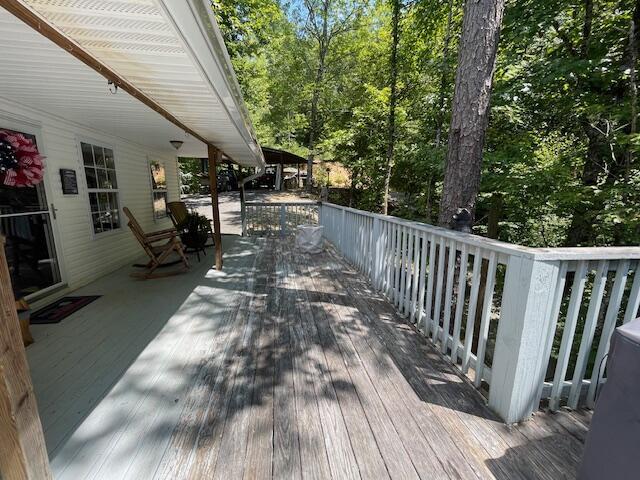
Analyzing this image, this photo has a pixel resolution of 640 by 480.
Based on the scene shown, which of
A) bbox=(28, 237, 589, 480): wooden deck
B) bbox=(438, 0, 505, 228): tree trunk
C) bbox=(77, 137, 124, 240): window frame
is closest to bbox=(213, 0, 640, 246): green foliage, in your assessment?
bbox=(438, 0, 505, 228): tree trunk

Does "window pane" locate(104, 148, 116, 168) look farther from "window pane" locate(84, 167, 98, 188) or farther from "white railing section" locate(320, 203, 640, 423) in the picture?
"white railing section" locate(320, 203, 640, 423)

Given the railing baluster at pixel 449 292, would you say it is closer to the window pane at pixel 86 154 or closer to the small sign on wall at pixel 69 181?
the small sign on wall at pixel 69 181

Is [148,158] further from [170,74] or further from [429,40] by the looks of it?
[429,40]

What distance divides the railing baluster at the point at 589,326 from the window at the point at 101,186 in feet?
18.0

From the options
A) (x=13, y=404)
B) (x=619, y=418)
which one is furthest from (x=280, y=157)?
(x=619, y=418)

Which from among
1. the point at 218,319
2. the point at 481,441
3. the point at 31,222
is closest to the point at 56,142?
the point at 31,222

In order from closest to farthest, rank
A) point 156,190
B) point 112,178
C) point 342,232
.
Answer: point 112,178
point 342,232
point 156,190

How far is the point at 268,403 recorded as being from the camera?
1.70 metres

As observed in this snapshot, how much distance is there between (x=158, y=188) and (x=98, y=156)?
2.22m

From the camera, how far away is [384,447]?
1414mm

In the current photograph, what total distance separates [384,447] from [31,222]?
4224 mm

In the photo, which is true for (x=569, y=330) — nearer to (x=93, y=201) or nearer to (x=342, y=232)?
(x=342, y=232)

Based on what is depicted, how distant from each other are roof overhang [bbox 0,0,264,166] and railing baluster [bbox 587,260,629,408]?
240 centimetres

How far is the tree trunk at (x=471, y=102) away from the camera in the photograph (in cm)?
235
